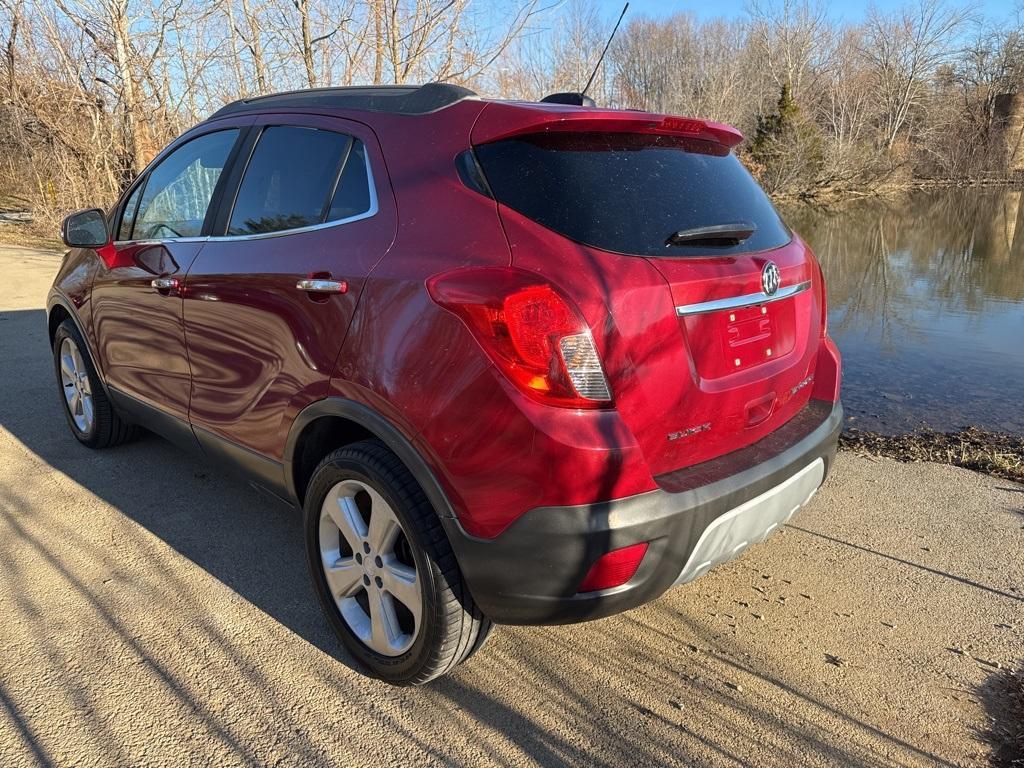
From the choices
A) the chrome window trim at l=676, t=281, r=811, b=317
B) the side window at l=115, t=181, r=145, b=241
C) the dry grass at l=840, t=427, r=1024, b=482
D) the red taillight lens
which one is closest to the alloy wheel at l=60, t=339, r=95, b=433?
the side window at l=115, t=181, r=145, b=241

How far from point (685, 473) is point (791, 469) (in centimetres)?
47

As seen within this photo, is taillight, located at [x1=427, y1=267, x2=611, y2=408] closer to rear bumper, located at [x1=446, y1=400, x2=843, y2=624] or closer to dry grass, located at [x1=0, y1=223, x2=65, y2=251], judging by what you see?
rear bumper, located at [x1=446, y1=400, x2=843, y2=624]

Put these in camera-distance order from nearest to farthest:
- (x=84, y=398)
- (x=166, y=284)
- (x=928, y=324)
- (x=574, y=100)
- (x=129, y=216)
→ (x=574, y=100) < (x=166, y=284) < (x=129, y=216) < (x=84, y=398) < (x=928, y=324)

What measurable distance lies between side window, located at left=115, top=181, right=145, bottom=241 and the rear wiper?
296 centimetres

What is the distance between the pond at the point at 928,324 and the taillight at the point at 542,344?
4.25 metres

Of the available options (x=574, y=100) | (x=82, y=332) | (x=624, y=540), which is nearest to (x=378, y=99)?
(x=574, y=100)

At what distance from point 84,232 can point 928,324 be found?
883 cm

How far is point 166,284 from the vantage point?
324 cm

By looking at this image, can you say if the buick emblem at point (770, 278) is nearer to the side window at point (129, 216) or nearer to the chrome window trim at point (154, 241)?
the chrome window trim at point (154, 241)

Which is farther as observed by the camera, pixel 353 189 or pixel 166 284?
pixel 166 284

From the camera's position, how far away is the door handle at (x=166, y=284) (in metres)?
3.19

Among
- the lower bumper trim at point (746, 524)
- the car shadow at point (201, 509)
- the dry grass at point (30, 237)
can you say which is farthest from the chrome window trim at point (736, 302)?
the dry grass at point (30, 237)

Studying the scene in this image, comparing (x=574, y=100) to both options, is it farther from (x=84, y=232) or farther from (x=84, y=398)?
(x=84, y=398)

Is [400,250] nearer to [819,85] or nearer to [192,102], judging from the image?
[192,102]
